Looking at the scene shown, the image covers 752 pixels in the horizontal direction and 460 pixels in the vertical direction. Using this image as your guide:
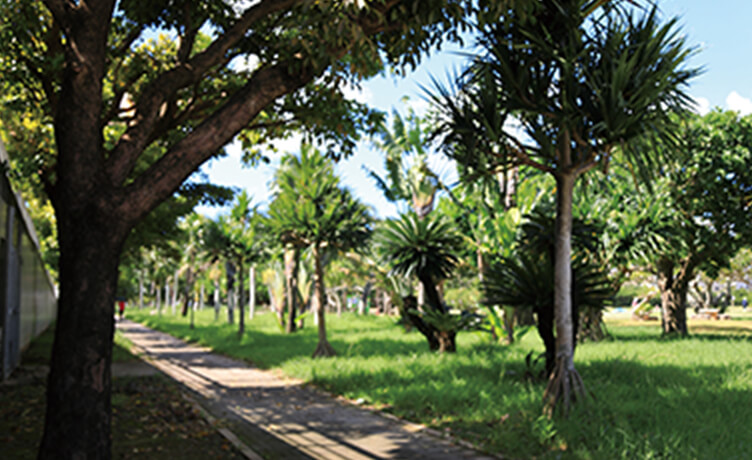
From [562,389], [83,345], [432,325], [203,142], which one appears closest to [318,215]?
[432,325]

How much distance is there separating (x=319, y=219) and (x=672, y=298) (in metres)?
13.3

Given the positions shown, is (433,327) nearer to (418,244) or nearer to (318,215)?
(418,244)

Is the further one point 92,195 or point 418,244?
point 418,244

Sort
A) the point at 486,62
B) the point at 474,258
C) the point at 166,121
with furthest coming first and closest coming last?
1. the point at 474,258
2. the point at 166,121
3. the point at 486,62

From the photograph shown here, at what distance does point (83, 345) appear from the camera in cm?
471

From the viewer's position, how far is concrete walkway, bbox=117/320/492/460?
6.29 metres

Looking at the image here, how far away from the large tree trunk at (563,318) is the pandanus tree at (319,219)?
7737 millimetres

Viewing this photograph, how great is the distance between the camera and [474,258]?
19828 millimetres

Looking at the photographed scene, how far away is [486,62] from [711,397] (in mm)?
5160

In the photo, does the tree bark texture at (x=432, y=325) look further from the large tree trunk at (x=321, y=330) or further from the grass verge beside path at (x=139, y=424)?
the grass verge beside path at (x=139, y=424)

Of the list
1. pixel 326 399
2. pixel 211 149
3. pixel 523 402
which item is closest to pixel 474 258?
pixel 326 399

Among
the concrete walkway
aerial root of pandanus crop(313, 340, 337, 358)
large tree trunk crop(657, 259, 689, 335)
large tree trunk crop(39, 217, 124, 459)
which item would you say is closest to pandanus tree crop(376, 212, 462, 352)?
aerial root of pandanus crop(313, 340, 337, 358)

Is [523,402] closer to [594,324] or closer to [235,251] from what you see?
[594,324]

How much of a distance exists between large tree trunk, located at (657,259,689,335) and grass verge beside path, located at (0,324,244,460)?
1666 cm
